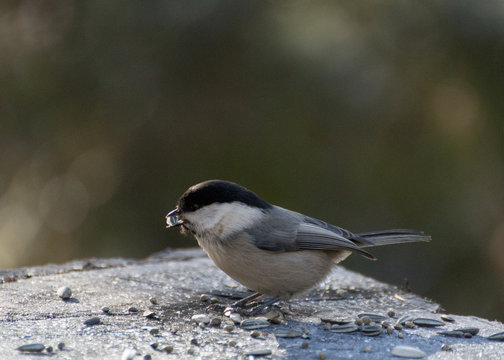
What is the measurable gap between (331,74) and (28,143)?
2143 mm

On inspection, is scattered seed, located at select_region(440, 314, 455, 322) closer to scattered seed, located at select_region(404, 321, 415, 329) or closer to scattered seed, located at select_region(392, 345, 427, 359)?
scattered seed, located at select_region(404, 321, 415, 329)

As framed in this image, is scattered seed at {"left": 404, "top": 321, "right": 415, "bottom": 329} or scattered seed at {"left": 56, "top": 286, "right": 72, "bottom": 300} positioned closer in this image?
scattered seed at {"left": 404, "top": 321, "right": 415, "bottom": 329}

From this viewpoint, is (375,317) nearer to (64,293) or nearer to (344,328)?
(344,328)

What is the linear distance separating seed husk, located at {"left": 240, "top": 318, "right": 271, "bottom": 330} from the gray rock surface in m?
0.03

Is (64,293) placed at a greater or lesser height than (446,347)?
greater

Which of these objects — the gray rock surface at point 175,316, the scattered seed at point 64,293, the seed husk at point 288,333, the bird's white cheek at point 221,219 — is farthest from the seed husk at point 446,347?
the scattered seed at point 64,293

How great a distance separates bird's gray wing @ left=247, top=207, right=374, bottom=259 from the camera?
240 centimetres

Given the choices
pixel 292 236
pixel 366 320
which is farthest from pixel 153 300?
pixel 366 320

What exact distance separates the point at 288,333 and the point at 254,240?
1.33ft

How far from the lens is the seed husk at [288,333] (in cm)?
214

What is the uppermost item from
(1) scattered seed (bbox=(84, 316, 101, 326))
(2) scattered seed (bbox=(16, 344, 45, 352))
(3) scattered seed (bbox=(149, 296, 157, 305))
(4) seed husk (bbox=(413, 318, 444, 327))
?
(2) scattered seed (bbox=(16, 344, 45, 352))

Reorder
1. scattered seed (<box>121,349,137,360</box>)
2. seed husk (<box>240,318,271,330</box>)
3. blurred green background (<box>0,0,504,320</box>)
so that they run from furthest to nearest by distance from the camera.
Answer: blurred green background (<box>0,0,504,320</box>) → seed husk (<box>240,318,271,330</box>) → scattered seed (<box>121,349,137,360</box>)

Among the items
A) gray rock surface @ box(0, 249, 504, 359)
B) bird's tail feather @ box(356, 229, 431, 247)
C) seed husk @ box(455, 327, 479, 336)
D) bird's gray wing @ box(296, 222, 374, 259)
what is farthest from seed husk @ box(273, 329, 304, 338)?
bird's tail feather @ box(356, 229, 431, 247)

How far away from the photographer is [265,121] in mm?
4051
